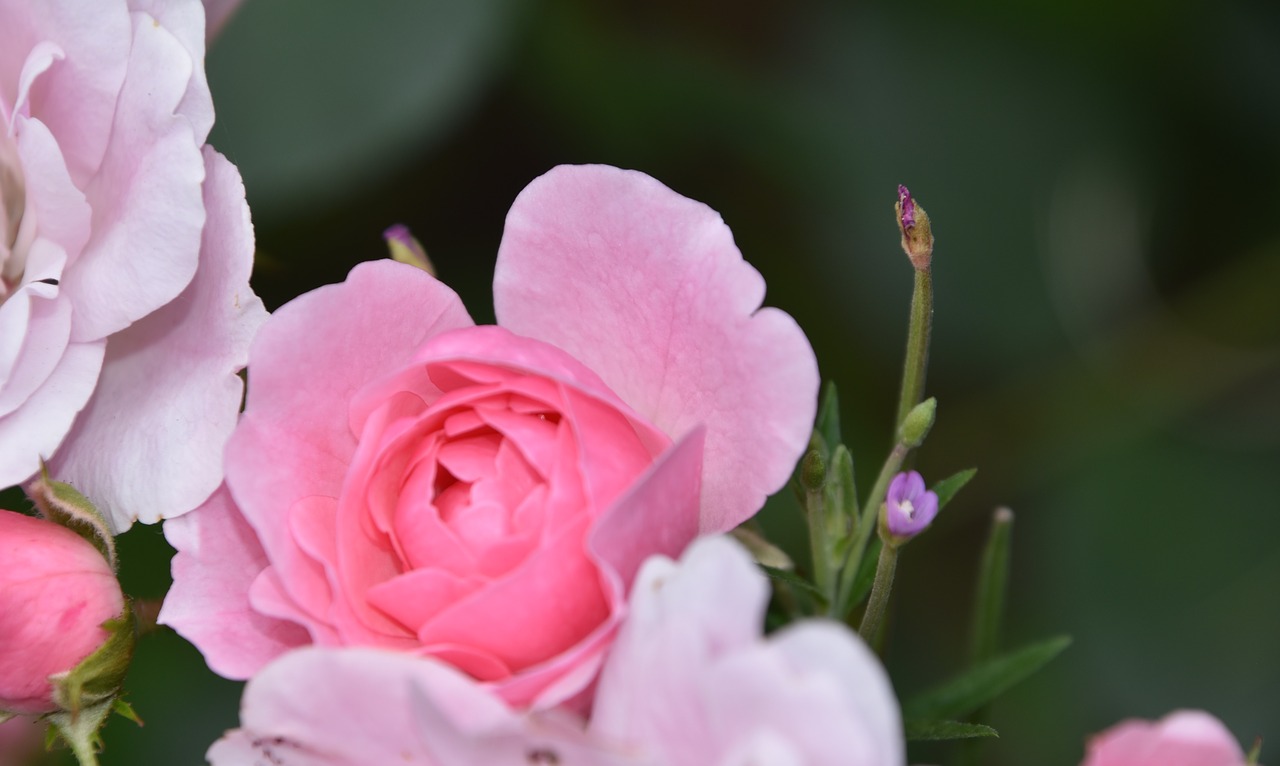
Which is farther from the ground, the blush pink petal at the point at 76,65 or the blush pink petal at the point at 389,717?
the blush pink petal at the point at 76,65

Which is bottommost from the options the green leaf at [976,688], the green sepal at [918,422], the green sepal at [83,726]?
the green sepal at [83,726]

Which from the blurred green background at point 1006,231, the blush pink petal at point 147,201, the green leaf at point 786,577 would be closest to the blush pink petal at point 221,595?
the blush pink petal at point 147,201

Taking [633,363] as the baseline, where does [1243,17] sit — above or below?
above

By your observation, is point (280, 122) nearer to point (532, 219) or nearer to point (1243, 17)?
point (532, 219)

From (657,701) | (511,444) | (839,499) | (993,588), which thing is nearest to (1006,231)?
(993,588)

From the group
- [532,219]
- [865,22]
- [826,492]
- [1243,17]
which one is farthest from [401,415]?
[1243,17]

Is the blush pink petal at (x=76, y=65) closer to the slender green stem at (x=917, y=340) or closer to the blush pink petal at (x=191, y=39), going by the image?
the blush pink petal at (x=191, y=39)
